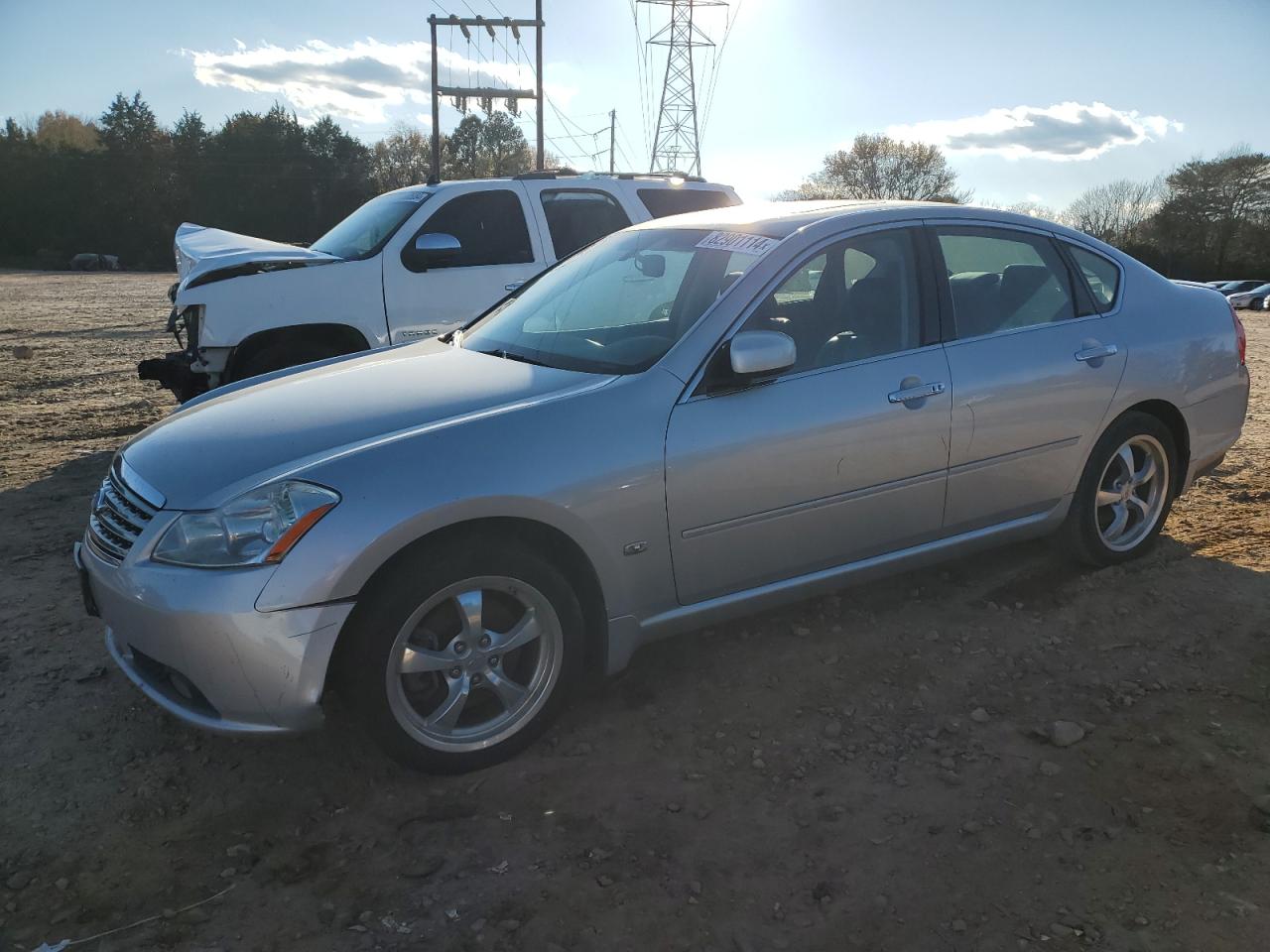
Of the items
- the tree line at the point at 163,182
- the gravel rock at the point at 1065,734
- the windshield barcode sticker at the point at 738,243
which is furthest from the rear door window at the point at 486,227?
the tree line at the point at 163,182

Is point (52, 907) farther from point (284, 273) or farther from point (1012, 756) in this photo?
point (284, 273)

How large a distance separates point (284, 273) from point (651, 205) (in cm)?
286

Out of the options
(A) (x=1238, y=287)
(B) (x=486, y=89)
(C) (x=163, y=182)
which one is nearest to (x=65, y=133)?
(C) (x=163, y=182)

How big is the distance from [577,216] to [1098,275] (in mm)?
4189

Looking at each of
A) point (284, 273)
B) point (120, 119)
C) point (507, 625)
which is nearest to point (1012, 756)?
point (507, 625)

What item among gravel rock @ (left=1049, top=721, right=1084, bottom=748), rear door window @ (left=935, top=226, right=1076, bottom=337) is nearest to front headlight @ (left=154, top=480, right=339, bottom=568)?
gravel rock @ (left=1049, top=721, right=1084, bottom=748)

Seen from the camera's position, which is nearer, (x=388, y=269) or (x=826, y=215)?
(x=826, y=215)

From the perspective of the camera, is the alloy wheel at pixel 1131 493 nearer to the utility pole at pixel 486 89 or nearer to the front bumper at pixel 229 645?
the front bumper at pixel 229 645

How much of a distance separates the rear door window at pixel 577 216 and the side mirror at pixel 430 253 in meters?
0.76

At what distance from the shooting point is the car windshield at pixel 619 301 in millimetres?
3612

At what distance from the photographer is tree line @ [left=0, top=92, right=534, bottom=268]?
5538 centimetres

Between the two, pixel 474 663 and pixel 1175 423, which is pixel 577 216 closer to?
pixel 1175 423

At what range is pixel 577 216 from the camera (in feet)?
25.0

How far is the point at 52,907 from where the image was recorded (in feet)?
8.46
